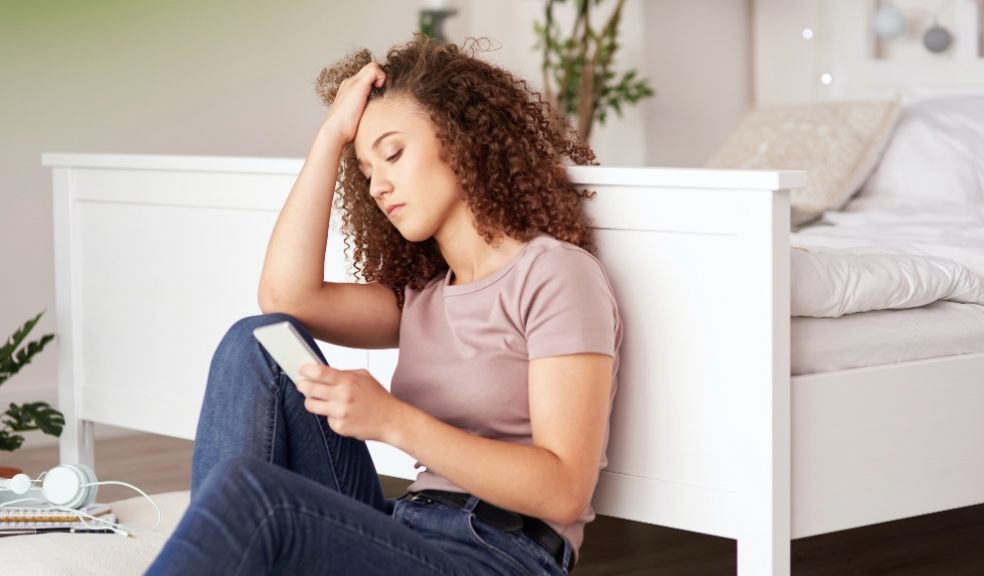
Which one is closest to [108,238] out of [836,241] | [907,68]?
[836,241]

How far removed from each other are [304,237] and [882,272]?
0.76m

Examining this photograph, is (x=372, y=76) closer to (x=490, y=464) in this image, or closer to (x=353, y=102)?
(x=353, y=102)

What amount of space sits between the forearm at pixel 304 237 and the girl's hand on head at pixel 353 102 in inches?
1.3

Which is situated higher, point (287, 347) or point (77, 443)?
point (287, 347)

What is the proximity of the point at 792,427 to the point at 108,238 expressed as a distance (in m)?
1.45

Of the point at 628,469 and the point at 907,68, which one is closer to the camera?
the point at 628,469

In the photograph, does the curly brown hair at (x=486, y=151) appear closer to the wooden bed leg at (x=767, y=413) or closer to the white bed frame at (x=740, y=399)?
the white bed frame at (x=740, y=399)

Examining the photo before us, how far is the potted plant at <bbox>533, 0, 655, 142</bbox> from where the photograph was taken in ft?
13.2

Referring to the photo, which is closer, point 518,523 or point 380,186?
point 518,523

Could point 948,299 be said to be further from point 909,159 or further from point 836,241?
point 909,159

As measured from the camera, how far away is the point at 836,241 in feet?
8.16

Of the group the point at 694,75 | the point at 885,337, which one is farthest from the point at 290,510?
the point at 694,75

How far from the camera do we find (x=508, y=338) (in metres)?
1.54

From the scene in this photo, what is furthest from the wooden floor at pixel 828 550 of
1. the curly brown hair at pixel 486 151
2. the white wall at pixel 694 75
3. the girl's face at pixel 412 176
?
the white wall at pixel 694 75
